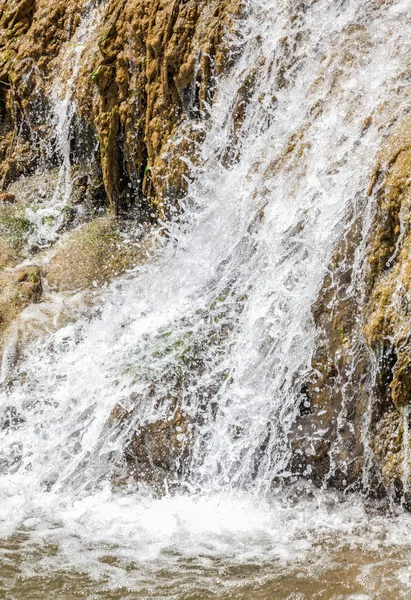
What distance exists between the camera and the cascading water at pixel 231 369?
3.67 meters

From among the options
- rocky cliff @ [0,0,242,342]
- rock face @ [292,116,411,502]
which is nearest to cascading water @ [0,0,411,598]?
rock face @ [292,116,411,502]

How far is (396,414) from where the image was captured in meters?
3.94

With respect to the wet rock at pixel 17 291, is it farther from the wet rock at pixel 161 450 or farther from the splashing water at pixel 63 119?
the wet rock at pixel 161 450

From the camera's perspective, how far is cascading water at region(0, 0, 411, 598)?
144 inches

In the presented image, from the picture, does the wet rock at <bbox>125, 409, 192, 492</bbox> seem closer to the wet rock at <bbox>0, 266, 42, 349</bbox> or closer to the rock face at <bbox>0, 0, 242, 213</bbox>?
the wet rock at <bbox>0, 266, 42, 349</bbox>

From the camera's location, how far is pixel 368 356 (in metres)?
4.01

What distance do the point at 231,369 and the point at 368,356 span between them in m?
0.87

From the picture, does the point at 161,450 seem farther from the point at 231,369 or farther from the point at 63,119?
the point at 63,119

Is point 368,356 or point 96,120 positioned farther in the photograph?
point 96,120

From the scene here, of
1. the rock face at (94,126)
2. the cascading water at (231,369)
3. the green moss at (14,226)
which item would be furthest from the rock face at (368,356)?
the green moss at (14,226)

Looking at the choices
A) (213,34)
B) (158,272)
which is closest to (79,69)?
(213,34)

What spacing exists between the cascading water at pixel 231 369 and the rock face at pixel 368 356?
0.11 metres

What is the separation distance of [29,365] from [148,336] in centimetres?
83

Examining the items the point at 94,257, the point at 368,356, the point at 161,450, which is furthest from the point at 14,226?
the point at 368,356
